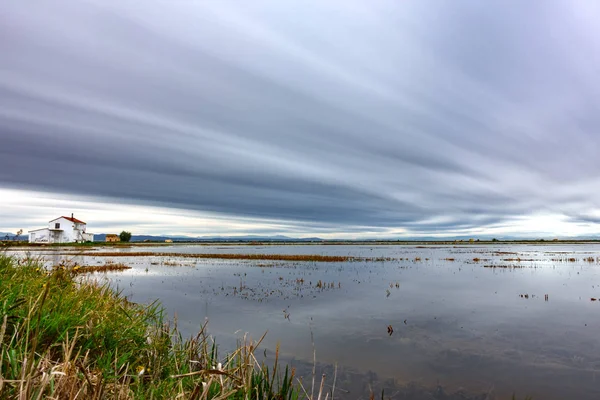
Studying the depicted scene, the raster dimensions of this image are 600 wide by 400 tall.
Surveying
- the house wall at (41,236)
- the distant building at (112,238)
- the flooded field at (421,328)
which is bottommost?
the distant building at (112,238)

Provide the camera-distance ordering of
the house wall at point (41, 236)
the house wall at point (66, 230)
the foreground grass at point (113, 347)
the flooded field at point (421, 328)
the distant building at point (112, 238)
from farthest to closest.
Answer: the distant building at point (112, 238)
the house wall at point (66, 230)
the house wall at point (41, 236)
the flooded field at point (421, 328)
the foreground grass at point (113, 347)

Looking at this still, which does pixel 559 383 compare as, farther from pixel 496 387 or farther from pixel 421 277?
pixel 421 277

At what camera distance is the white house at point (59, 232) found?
4459 inches

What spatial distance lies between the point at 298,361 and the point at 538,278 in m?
30.1

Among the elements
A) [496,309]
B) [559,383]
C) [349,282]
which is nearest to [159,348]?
[559,383]

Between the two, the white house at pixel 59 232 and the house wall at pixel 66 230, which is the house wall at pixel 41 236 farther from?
the house wall at pixel 66 230

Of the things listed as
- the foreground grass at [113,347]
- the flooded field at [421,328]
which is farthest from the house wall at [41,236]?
the foreground grass at [113,347]

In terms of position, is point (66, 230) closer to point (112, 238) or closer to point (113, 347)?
point (112, 238)

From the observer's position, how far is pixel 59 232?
115m

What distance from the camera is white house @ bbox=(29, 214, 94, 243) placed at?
113250 millimetres

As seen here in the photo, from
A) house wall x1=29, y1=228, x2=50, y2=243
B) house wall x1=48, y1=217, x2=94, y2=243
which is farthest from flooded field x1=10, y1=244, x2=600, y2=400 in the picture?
house wall x1=29, y1=228, x2=50, y2=243

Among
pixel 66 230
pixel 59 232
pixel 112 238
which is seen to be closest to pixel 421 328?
pixel 66 230

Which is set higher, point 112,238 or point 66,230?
point 66,230

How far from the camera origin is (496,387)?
374 inches
